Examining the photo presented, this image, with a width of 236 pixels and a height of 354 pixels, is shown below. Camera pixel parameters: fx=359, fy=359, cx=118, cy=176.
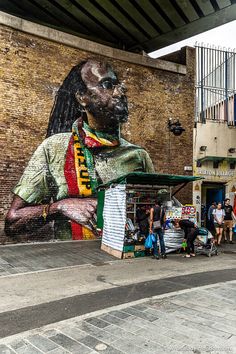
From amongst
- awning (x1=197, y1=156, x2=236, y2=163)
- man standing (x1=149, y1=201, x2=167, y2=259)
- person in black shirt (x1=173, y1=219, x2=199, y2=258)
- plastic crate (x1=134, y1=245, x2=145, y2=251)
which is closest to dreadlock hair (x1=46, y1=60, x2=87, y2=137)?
man standing (x1=149, y1=201, x2=167, y2=259)

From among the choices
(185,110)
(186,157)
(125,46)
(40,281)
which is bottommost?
(40,281)

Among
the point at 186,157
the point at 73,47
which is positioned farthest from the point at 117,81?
the point at 186,157

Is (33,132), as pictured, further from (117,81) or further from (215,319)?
(215,319)

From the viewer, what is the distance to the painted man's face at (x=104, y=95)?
565 inches

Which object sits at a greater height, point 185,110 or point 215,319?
point 185,110

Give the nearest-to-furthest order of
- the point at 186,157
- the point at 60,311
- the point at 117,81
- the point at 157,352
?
1. the point at 157,352
2. the point at 60,311
3. the point at 117,81
4. the point at 186,157

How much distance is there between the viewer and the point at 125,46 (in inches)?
717

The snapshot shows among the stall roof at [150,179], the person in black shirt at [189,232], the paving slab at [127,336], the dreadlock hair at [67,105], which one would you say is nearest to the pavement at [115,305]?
the paving slab at [127,336]

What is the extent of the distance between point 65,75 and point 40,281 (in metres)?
8.58

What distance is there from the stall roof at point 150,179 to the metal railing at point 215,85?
5.72 meters

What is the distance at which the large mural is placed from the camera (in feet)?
41.7

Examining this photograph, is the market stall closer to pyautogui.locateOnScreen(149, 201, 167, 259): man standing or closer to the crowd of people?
the crowd of people

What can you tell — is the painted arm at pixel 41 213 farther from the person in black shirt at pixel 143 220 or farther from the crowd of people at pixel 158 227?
the person in black shirt at pixel 143 220

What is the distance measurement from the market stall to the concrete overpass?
7669 millimetres
